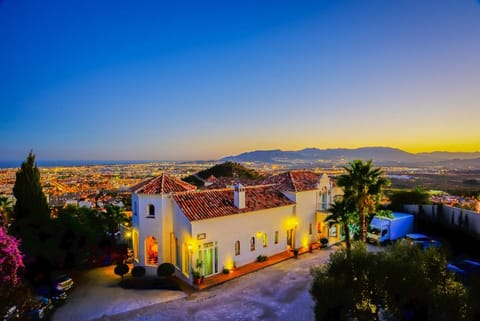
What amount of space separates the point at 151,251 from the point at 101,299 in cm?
523

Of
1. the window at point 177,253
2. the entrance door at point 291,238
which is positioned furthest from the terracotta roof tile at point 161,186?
the entrance door at point 291,238

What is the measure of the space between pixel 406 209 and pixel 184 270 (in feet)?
87.0

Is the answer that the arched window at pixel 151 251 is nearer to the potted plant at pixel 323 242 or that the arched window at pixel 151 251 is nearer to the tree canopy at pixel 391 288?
the tree canopy at pixel 391 288

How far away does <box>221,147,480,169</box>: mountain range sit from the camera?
7219 centimetres

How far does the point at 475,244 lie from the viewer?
24125 millimetres

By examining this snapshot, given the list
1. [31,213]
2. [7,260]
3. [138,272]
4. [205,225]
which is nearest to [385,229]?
[205,225]

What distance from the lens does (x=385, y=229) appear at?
27984mm

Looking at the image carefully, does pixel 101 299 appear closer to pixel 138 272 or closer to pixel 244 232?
pixel 138 272

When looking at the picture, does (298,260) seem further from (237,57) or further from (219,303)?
(237,57)

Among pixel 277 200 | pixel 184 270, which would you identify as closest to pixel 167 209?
pixel 184 270

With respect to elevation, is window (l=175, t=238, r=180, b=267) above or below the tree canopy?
below

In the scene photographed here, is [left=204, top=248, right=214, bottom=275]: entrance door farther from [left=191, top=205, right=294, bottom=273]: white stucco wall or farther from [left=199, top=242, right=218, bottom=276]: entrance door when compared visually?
[left=191, top=205, right=294, bottom=273]: white stucco wall

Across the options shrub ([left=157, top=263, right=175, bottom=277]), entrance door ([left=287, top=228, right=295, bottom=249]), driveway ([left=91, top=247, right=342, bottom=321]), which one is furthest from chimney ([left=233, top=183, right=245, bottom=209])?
entrance door ([left=287, top=228, right=295, bottom=249])

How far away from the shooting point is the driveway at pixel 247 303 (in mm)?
15023
